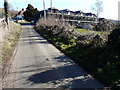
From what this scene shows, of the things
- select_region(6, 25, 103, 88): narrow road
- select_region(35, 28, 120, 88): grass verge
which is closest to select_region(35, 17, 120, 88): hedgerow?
select_region(35, 28, 120, 88): grass verge

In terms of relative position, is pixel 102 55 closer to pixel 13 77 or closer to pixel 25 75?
pixel 25 75

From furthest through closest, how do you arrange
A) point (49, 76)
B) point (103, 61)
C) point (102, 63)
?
point (103, 61) → point (102, 63) → point (49, 76)

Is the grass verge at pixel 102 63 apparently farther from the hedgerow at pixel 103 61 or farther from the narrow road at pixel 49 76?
the narrow road at pixel 49 76

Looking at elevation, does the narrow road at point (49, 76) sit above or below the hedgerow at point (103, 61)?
below

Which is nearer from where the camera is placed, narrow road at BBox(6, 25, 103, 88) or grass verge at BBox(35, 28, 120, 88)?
narrow road at BBox(6, 25, 103, 88)

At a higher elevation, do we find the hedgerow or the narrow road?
the hedgerow

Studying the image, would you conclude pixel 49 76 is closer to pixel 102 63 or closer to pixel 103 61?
pixel 102 63

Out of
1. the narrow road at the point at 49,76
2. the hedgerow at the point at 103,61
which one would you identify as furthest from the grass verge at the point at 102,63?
the narrow road at the point at 49,76

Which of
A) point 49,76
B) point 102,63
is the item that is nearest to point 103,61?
point 102,63

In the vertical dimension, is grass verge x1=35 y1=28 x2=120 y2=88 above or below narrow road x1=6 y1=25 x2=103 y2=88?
above

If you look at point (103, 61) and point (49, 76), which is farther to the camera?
point (103, 61)

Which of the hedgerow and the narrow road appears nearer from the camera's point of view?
the narrow road

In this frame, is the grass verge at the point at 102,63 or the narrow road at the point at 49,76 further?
the grass verge at the point at 102,63

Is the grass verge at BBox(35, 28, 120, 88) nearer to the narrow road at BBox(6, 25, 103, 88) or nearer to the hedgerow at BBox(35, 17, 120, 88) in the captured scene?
the hedgerow at BBox(35, 17, 120, 88)
